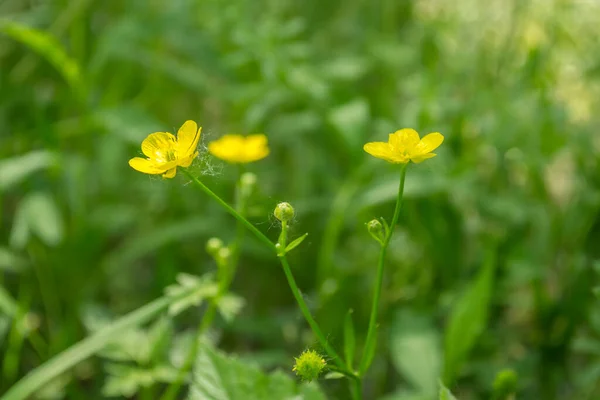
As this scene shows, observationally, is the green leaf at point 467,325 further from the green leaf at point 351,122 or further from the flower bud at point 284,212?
the flower bud at point 284,212

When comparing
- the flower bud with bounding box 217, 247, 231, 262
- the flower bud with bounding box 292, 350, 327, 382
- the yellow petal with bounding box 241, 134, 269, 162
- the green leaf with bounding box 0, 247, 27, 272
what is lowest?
the flower bud with bounding box 292, 350, 327, 382

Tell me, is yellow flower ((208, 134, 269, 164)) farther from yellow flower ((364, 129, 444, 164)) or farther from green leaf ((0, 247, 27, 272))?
green leaf ((0, 247, 27, 272))

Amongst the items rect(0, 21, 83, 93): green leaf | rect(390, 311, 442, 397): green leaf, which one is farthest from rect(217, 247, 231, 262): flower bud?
rect(0, 21, 83, 93): green leaf

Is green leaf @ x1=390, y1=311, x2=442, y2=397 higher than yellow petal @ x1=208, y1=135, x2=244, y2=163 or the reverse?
the reverse

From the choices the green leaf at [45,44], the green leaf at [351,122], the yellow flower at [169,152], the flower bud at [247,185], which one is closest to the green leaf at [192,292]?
the flower bud at [247,185]

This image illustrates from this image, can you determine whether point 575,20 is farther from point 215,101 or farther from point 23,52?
point 23,52

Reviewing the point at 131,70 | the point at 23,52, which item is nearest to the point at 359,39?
the point at 131,70
